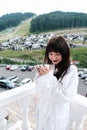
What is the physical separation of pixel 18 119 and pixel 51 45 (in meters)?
0.51

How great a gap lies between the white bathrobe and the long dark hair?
0.08ft

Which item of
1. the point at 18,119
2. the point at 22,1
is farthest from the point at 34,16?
the point at 18,119

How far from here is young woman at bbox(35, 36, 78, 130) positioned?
3.22 ft

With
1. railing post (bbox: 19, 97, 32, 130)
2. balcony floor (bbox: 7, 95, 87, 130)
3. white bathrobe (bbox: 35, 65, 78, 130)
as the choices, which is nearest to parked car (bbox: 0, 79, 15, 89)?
balcony floor (bbox: 7, 95, 87, 130)

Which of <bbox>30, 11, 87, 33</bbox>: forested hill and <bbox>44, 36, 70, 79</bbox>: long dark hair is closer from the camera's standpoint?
<bbox>44, 36, 70, 79</bbox>: long dark hair

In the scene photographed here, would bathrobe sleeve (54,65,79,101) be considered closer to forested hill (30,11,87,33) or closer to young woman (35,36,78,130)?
Result: young woman (35,36,78,130)

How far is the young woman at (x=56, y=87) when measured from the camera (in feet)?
3.22

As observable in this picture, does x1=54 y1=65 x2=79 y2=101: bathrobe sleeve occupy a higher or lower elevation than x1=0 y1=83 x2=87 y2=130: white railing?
higher

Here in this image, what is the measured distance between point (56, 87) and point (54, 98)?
5 cm

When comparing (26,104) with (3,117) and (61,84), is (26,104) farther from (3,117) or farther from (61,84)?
(61,84)

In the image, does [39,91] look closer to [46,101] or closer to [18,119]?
[46,101]

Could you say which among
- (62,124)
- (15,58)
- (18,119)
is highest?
(62,124)

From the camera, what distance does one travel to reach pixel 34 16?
13609mm

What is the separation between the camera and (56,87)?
3.26ft
